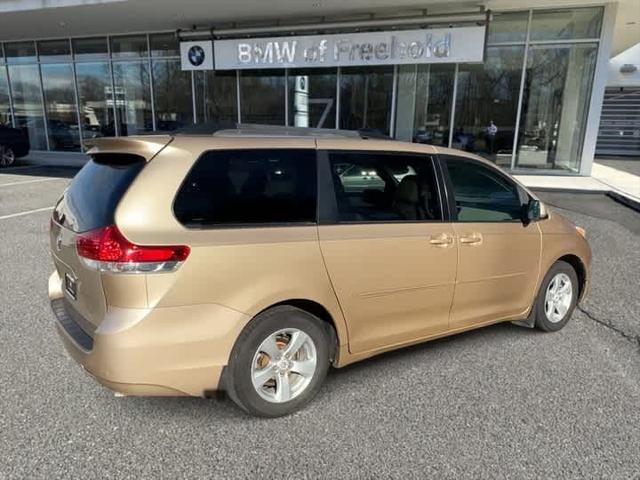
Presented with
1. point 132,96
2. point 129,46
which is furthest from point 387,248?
point 129,46

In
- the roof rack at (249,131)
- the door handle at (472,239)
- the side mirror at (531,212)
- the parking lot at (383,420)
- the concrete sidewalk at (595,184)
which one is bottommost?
the parking lot at (383,420)

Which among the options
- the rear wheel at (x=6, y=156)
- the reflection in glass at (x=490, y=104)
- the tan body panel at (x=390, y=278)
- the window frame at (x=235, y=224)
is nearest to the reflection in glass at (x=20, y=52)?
the rear wheel at (x=6, y=156)

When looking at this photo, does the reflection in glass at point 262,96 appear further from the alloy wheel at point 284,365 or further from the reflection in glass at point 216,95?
the alloy wheel at point 284,365

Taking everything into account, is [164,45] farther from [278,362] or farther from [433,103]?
[278,362]

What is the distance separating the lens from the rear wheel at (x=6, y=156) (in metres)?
15.2

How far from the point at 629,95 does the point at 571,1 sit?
1737 cm

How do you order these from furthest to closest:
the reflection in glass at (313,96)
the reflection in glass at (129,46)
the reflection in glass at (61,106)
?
the reflection in glass at (61,106)
the reflection in glass at (129,46)
the reflection in glass at (313,96)

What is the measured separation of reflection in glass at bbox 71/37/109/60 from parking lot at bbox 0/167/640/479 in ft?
51.4

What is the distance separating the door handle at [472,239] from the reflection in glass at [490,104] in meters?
10.5

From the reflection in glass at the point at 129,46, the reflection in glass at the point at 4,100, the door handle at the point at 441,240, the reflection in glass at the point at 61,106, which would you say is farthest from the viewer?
the reflection in glass at the point at 4,100

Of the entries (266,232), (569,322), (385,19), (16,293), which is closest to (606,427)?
(569,322)

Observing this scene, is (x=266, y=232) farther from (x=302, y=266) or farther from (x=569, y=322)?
(x=569, y=322)

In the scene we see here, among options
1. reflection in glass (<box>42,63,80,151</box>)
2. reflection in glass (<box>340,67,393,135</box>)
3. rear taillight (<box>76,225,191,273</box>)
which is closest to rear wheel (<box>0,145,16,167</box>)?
reflection in glass (<box>42,63,80,151</box>)

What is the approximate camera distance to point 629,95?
2462cm
